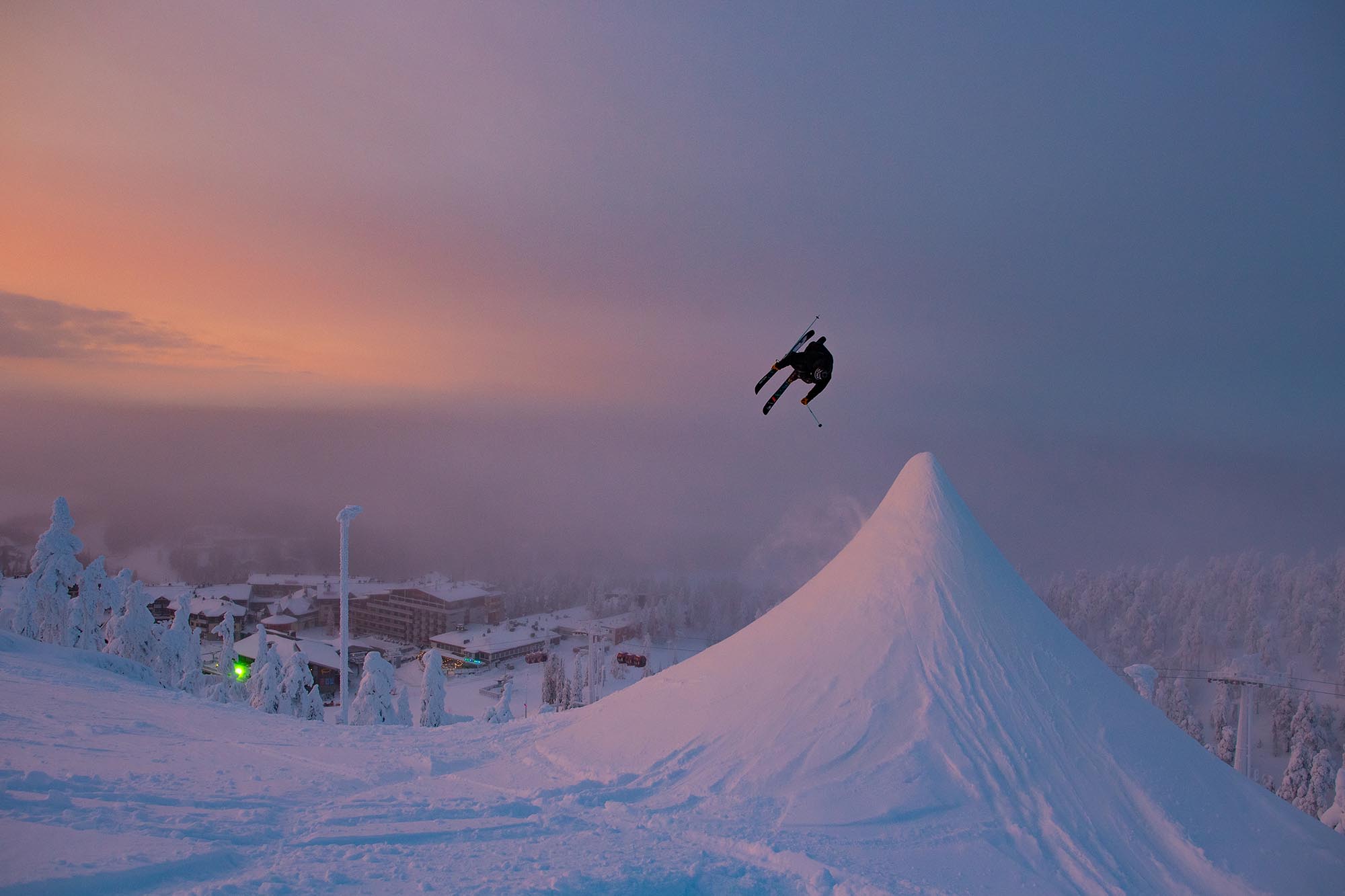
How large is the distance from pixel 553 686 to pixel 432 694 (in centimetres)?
1388

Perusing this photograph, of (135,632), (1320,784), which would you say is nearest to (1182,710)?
(1320,784)

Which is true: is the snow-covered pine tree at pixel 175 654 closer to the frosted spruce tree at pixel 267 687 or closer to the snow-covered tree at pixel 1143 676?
the frosted spruce tree at pixel 267 687

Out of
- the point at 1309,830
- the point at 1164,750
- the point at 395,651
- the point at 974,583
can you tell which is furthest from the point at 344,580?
the point at 395,651

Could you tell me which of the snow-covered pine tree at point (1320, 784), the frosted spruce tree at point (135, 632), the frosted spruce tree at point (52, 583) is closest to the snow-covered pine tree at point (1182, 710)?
the snow-covered pine tree at point (1320, 784)

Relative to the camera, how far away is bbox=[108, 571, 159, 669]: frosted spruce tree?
26.6 m

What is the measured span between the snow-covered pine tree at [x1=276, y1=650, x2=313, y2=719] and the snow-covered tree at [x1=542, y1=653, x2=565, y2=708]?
13.4m

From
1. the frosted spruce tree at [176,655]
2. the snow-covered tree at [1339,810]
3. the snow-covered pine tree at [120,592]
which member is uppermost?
the snow-covered pine tree at [120,592]

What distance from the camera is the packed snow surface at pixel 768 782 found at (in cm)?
599

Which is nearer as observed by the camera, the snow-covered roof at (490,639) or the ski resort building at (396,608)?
the snow-covered roof at (490,639)

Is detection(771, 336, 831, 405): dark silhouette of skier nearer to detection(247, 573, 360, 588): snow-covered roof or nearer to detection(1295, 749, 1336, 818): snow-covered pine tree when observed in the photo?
detection(1295, 749, 1336, 818): snow-covered pine tree

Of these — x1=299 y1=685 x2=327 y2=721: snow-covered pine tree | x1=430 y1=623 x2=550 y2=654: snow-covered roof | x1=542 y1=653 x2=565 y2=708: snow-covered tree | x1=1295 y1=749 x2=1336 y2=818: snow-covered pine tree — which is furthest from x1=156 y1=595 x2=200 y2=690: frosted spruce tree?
x1=1295 y1=749 x2=1336 y2=818: snow-covered pine tree

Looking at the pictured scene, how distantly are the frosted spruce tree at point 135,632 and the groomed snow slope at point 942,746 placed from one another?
25.9 metres

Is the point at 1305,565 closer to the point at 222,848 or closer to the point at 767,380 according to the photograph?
the point at 767,380

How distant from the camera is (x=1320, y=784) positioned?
23.4 metres
